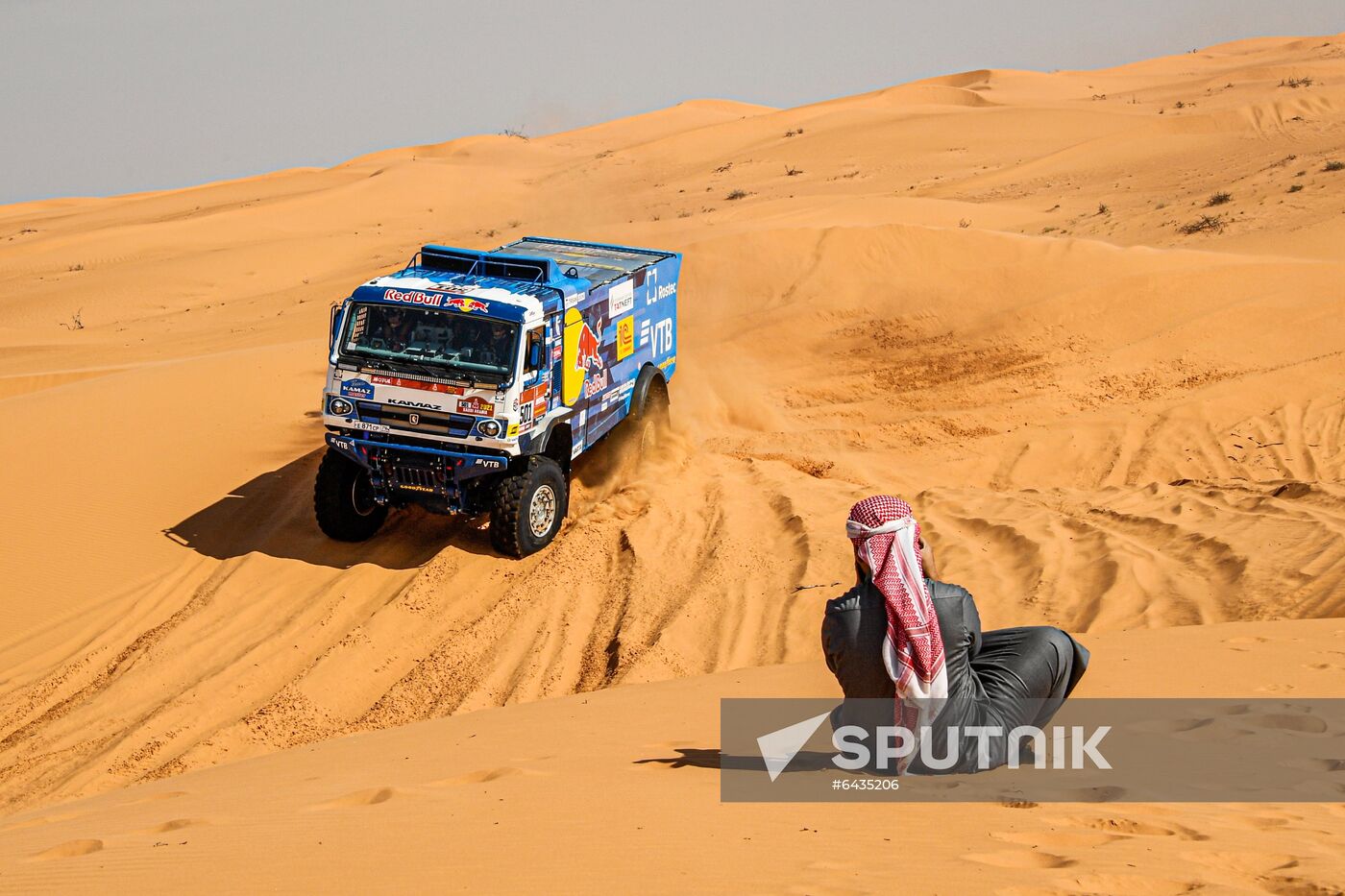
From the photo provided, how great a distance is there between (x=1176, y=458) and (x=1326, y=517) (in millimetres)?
3920

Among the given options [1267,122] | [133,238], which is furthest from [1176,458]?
[133,238]

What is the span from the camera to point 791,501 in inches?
472

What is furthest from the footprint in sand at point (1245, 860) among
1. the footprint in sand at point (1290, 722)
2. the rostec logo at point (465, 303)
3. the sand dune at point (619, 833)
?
the rostec logo at point (465, 303)

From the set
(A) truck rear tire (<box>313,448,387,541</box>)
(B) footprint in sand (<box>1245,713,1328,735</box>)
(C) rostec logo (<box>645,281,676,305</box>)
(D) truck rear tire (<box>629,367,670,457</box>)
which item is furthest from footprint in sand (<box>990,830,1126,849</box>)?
(C) rostec logo (<box>645,281,676,305</box>)

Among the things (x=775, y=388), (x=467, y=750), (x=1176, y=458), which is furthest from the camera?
(x=775, y=388)

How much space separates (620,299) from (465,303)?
212 cm

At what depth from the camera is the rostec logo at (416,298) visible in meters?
11.0

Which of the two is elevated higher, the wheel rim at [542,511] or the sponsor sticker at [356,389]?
the sponsor sticker at [356,389]

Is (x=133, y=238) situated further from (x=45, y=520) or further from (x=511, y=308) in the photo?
(x=511, y=308)

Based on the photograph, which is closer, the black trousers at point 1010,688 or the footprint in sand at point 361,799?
the black trousers at point 1010,688

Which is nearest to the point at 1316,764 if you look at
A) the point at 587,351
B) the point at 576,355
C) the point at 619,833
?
the point at 619,833

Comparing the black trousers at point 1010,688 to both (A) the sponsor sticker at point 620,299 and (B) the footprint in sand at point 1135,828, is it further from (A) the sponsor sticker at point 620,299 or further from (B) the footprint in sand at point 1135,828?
(A) the sponsor sticker at point 620,299

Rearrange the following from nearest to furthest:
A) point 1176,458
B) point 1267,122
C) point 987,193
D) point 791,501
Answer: point 791,501
point 1176,458
point 987,193
point 1267,122

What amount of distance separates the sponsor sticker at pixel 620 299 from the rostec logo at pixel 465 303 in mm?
1726
